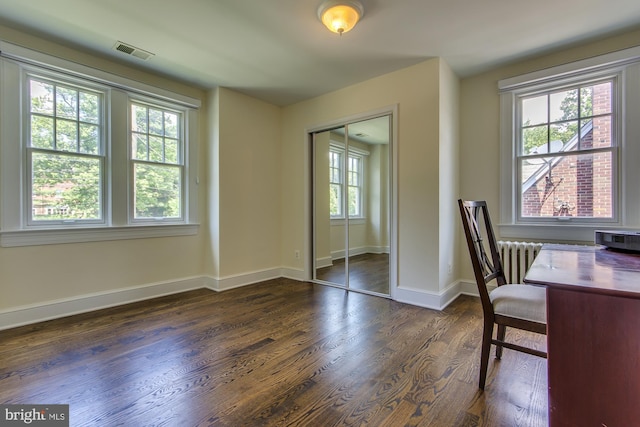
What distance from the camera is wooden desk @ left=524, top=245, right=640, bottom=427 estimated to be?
0.90 meters

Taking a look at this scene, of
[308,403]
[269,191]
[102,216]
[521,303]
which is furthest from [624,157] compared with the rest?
[102,216]

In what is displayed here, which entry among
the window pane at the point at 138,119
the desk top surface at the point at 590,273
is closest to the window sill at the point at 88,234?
the window pane at the point at 138,119

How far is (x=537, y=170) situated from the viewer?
3.10 m

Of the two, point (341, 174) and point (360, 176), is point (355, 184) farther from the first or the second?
point (341, 174)

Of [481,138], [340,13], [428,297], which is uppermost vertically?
[340,13]

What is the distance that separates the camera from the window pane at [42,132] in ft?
8.64

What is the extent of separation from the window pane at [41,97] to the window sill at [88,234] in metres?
1.12

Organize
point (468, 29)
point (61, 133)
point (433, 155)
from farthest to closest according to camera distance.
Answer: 1. point (433, 155)
2. point (61, 133)
3. point (468, 29)

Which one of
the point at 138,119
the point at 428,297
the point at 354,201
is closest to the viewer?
the point at 428,297

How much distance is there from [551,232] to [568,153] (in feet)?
2.69

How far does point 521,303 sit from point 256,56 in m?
3.05

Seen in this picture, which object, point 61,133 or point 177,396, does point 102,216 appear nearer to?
point 61,133

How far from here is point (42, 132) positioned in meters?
2.68

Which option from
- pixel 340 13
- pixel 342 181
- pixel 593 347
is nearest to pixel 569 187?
pixel 342 181
